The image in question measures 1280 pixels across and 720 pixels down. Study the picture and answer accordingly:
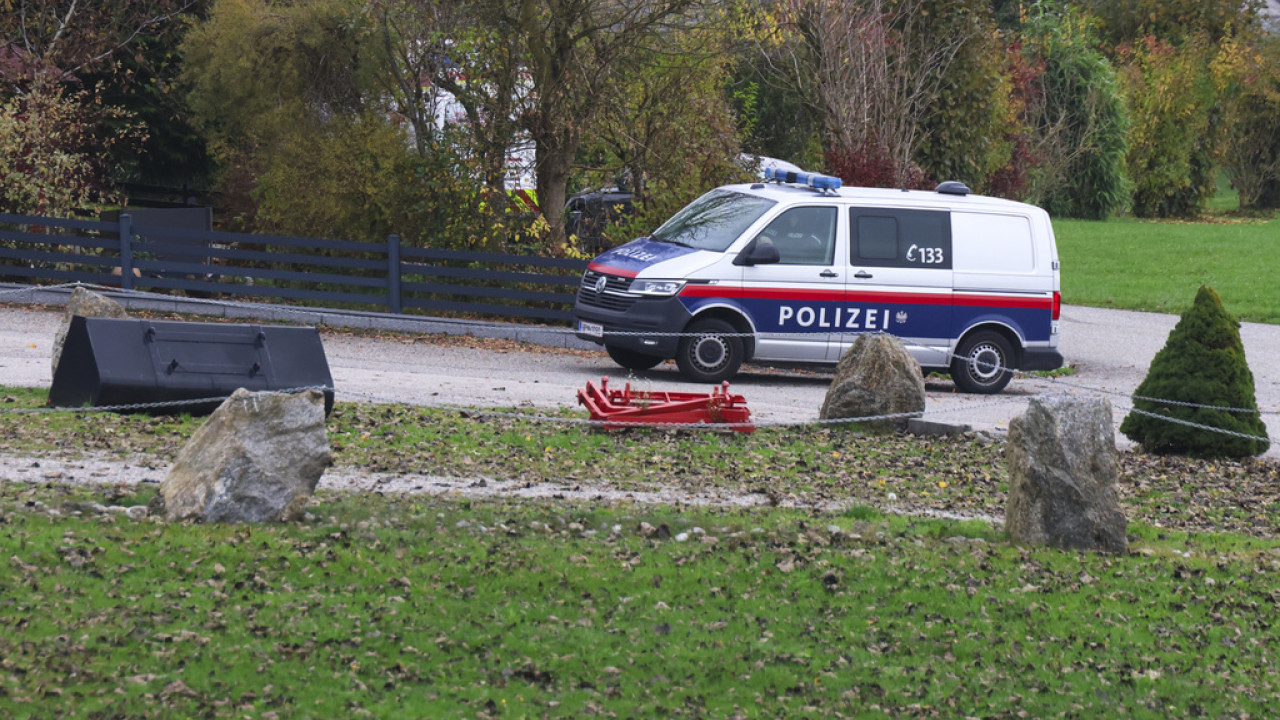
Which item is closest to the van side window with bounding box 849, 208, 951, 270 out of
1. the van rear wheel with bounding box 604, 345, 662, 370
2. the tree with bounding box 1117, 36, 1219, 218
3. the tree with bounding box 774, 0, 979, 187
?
the van rear wheel with bounding box 604, 345, 662, 370

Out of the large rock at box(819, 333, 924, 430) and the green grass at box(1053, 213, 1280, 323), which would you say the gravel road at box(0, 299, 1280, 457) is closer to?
the large rock at box(819, 333, 924, 430)

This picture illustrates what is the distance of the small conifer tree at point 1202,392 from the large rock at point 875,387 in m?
2.01

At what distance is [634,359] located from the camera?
1562 cm

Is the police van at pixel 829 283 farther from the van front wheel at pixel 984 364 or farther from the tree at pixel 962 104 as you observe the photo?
the tree at pixel 962 104

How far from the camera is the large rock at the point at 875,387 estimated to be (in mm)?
12125

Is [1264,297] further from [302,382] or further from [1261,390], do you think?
[302,382]

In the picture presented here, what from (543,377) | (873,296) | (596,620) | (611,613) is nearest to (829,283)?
(873,296)

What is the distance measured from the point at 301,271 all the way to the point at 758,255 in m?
8.18

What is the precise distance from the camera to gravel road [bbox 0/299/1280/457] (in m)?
12.9

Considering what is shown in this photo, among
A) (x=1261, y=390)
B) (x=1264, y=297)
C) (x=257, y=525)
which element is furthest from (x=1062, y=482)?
(x=1264, y=297)

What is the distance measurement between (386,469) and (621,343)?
216 inches

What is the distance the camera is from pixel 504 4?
18.5 metres

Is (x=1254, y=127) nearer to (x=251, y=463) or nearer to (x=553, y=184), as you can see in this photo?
(x=553, y=184)

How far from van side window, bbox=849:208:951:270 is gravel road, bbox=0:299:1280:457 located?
1550 mm
